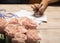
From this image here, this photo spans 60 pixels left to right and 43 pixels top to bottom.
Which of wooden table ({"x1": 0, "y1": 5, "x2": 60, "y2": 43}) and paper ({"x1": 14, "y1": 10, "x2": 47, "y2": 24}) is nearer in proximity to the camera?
wooden table ({"x1": 0, "y1": 5, "x2": 60, "y2": 43})

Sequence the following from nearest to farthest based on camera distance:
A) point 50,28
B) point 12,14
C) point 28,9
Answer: point 50,28, point 12,14, point 28,9

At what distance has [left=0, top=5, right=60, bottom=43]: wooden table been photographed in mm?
1195

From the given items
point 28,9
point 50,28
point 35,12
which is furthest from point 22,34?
point 28,9

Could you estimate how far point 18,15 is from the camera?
1.40 m

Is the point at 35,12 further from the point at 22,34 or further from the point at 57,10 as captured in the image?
the point at 22,34

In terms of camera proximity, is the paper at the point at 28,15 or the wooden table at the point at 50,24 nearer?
the wooden table at the point at 50,24

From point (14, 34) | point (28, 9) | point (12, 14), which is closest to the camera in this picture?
point (14, 34)

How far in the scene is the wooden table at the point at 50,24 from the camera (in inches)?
47.0

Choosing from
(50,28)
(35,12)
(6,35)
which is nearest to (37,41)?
(6,35)

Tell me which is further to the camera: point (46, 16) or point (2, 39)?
point (46, 16)

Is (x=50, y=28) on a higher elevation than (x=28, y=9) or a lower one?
lower

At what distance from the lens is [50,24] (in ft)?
4.51

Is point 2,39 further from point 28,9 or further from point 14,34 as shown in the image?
point 28,9

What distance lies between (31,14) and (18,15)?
118 millimetres
